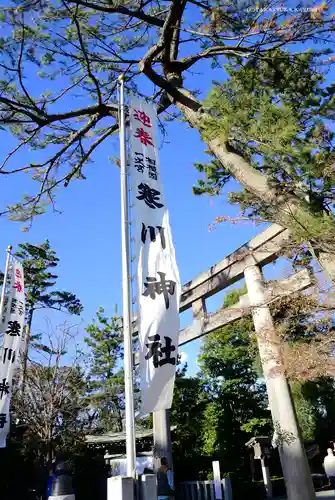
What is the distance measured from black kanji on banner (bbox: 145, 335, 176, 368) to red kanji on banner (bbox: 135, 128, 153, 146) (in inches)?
110

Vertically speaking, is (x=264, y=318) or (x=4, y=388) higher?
(x=264, y=318)

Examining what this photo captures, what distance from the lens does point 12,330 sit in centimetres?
949

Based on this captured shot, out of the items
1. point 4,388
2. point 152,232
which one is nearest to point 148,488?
point 152,232

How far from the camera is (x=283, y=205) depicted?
471 centimetres

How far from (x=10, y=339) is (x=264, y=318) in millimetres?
5817

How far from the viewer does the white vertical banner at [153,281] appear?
3.73 meters

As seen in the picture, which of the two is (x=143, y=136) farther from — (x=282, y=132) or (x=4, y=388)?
(x=4, y=388)

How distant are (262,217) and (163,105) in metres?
4.22

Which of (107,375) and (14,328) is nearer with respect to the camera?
(14,328)

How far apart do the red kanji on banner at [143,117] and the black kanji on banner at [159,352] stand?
3.17 metres

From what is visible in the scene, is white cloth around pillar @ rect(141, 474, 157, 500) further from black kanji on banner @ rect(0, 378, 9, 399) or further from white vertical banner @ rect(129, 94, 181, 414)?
black kanji on banner @ rect(0, 378, 9, 399)

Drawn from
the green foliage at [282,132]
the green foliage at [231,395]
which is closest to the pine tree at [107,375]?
the green foliage at [231,395]

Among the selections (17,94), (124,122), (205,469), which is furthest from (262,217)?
(205,469)

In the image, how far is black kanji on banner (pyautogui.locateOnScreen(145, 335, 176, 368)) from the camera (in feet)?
12.4
